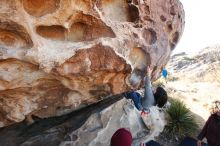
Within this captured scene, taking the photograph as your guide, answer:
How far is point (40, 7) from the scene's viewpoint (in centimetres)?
509

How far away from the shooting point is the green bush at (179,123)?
9.55 metres

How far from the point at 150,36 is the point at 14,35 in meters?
2.62

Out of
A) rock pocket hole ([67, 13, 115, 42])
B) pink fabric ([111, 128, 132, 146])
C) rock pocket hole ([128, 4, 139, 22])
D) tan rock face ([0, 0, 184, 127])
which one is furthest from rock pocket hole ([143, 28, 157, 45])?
pink fabric ([111, 128, 132, 146])

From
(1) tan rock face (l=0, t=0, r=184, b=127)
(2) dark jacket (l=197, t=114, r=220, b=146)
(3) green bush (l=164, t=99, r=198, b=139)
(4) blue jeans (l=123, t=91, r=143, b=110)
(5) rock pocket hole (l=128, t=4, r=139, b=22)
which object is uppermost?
(5) rock pocket hole (l=128, t=4, r=139, b=22)

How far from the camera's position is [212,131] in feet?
22.6

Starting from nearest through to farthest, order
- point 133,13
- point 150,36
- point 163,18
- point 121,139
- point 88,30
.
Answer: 1. point 121,139
2. point 88,30
3. point 133,13
4. point 150,36
5. point 163,18

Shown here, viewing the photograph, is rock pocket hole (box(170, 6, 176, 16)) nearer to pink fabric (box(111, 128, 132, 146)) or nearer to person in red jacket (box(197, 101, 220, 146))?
person in red jacket (box(197, 101, 220, 146))

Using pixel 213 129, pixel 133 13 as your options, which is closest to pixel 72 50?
pixel 133 13

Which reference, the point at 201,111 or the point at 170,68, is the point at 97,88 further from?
the point at 170,68

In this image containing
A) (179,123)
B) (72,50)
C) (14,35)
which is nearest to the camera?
(14,35)

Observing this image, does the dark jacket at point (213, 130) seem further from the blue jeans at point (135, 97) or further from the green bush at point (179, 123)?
the green bush at point (179, 123)

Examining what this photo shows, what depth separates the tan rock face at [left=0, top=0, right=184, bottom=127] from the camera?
502cm

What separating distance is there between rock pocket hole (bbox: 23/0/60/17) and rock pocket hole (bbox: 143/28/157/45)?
74.7 inches

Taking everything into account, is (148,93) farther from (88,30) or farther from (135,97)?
(88,30)
